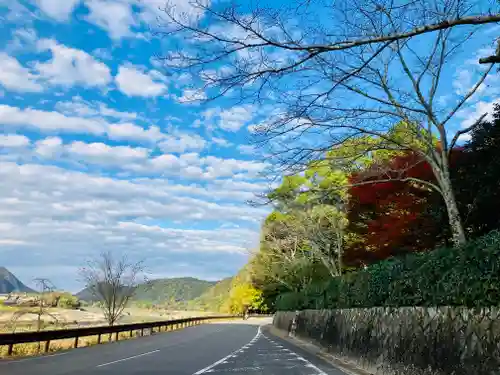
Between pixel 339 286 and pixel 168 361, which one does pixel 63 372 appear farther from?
pixel 339 286

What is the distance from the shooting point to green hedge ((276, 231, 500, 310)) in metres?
7.71

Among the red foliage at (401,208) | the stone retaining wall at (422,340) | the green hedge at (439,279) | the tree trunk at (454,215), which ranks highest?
the red foliage at (401,208)

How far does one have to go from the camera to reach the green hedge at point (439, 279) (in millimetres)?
7711

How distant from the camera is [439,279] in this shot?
9.48 meters

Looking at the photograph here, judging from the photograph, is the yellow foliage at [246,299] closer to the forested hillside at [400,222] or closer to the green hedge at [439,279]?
the forested hillside at [400,222]

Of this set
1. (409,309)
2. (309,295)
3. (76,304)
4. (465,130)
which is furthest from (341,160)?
(76,304)

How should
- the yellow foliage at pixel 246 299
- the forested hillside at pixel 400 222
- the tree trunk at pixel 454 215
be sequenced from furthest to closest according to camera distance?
the yellow foliage at pixel 246 299, the tree trunk at pixel 454 215, the forested hillside at pixel 400 222

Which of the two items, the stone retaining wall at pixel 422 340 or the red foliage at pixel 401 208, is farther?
the red foliage at pixel 401 208

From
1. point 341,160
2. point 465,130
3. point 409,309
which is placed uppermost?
point 465,130

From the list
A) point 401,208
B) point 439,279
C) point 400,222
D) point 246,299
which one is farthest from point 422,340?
point 246,299

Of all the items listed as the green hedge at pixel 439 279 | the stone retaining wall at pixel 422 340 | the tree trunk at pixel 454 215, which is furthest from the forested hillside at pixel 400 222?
the tree trunk at pixel 454 215

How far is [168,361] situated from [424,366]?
27.4 ft

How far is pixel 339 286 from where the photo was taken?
64.7 feet

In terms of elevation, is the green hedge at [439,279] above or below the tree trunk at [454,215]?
below
